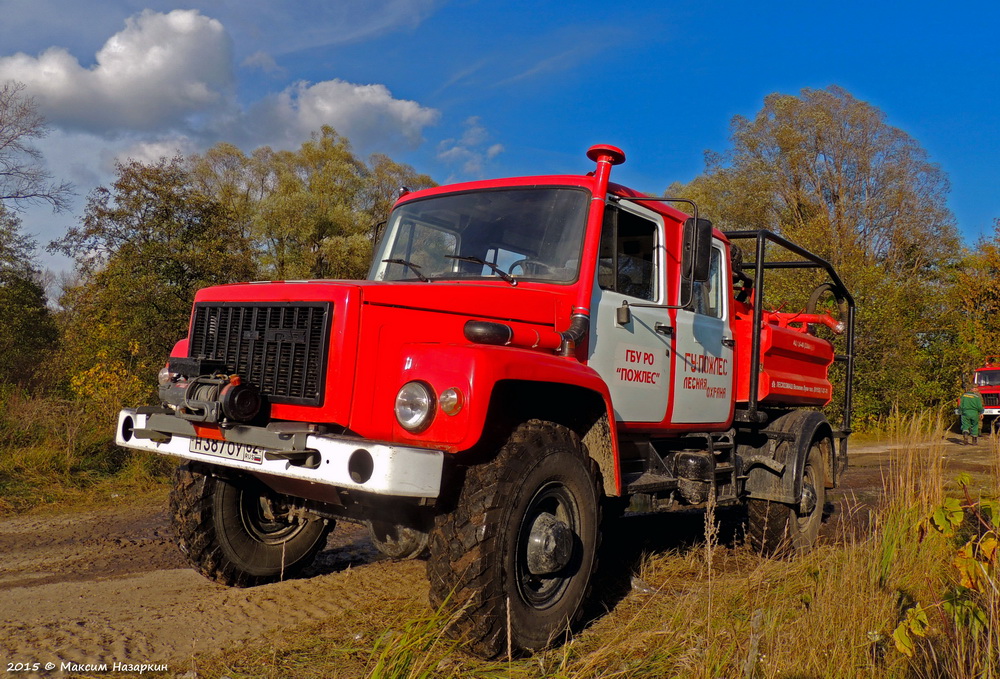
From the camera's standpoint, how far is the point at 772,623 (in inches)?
121

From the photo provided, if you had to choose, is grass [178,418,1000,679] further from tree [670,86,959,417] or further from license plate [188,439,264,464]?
tree [670,86,959,417]

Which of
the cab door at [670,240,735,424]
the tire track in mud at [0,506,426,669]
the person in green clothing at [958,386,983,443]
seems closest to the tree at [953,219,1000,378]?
the person in green clothing at [958,386,983,443]

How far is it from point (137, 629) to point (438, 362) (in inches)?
79.3

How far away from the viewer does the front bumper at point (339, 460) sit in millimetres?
2900

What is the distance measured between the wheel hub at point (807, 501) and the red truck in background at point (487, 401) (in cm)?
15

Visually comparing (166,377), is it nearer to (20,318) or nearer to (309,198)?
(20,318)

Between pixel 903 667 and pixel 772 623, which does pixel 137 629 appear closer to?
pixel 772 623

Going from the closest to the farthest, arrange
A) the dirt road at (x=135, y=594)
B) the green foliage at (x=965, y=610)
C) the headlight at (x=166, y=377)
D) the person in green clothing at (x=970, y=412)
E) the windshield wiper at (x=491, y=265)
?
the green foliage at (x=965, y=610) → the dirt road at (x=135, y=594) → the headlight at (x=166, y=377) → the windshield wiper at (x=491, y=265) → the person in green clothing at (x=970, y=412)

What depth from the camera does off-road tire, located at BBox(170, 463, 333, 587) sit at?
4.18 metres

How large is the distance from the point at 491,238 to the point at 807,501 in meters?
3.37

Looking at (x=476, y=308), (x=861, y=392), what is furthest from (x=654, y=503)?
(x=861, y=392)

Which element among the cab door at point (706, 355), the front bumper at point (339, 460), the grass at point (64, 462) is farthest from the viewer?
the grass at point (64, 462)

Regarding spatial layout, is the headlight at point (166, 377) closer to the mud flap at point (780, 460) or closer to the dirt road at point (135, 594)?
the dirt road at point (135, 594)

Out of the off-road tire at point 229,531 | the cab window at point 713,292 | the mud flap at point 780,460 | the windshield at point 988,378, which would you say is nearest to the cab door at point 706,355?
the cab window at point 713,292
